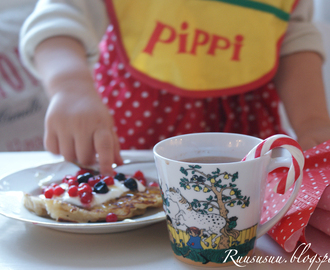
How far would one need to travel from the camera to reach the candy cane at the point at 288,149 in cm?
32

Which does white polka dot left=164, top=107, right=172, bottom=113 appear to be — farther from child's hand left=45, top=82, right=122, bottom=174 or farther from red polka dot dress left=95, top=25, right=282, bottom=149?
child's hand left=45, top=82, right=122, bottom=174

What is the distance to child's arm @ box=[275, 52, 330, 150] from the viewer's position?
28.7 inches

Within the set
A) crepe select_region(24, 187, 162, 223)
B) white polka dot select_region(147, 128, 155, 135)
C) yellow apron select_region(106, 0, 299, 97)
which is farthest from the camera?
white polka dot select_region(147, 128, 155, 135)

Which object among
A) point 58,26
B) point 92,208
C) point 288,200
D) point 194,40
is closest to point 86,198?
point 92,208

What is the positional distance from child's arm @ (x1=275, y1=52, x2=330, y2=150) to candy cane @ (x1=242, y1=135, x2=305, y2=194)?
0.35 m

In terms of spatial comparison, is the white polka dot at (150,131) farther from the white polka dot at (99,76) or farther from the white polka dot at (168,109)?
the white polka dot at (99,76)

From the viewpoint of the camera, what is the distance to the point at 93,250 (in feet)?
1.25

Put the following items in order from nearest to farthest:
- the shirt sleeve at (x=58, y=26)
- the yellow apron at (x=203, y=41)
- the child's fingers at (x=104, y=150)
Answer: the child's fingers at (x=104, y=150) < the shirt sleeve at (x=58, y=26) < the yellow apron at (x=203, y=41)

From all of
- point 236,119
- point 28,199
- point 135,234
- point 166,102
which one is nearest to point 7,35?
point 166,102

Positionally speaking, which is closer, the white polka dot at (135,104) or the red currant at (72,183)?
the red currant at (72,183)

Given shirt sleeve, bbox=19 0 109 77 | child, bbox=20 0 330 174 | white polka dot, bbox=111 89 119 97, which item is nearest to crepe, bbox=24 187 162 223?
child, bbox=20 0 330 174

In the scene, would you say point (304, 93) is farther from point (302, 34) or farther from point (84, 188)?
point (84, 188)

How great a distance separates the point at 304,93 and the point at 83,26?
1.77 feet

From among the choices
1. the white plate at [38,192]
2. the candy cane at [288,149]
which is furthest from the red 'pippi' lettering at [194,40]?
the candy cane at [288,149]
